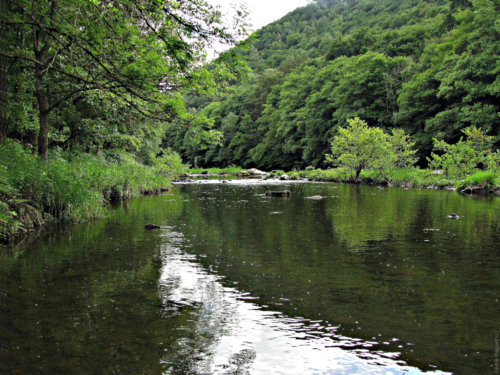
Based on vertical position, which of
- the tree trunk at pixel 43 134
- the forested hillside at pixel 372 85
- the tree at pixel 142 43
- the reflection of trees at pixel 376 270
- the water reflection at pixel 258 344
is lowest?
the water reflection at pixel 258 344

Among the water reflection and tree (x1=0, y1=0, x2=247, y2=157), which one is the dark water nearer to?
the water reflection

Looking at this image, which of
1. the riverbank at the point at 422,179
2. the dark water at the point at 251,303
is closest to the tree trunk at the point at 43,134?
the dark water at the point at 251,303

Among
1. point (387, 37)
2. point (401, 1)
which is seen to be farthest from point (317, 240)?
point (401, 1)

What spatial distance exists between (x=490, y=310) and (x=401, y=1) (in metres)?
101

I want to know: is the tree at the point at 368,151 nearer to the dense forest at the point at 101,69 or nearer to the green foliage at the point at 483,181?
the green foliage at the point at 483,181

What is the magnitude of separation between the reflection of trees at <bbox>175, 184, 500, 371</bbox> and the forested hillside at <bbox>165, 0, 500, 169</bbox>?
311 centimetres

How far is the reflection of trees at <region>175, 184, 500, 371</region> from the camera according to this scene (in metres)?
4.30

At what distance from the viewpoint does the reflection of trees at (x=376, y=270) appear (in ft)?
14.1

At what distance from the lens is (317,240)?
369 inches

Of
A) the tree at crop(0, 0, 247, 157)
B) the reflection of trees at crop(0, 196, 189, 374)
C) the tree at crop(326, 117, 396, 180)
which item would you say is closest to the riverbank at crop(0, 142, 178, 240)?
the reflection of trees at crop(0, 196, 189, 374)

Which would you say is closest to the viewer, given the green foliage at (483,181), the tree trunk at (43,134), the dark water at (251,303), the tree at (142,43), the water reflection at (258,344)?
the water reflection at (258,344)

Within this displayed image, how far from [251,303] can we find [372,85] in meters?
55.7

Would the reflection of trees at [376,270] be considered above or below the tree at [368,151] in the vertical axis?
below

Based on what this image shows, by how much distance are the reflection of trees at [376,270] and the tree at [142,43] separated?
13.3ft
